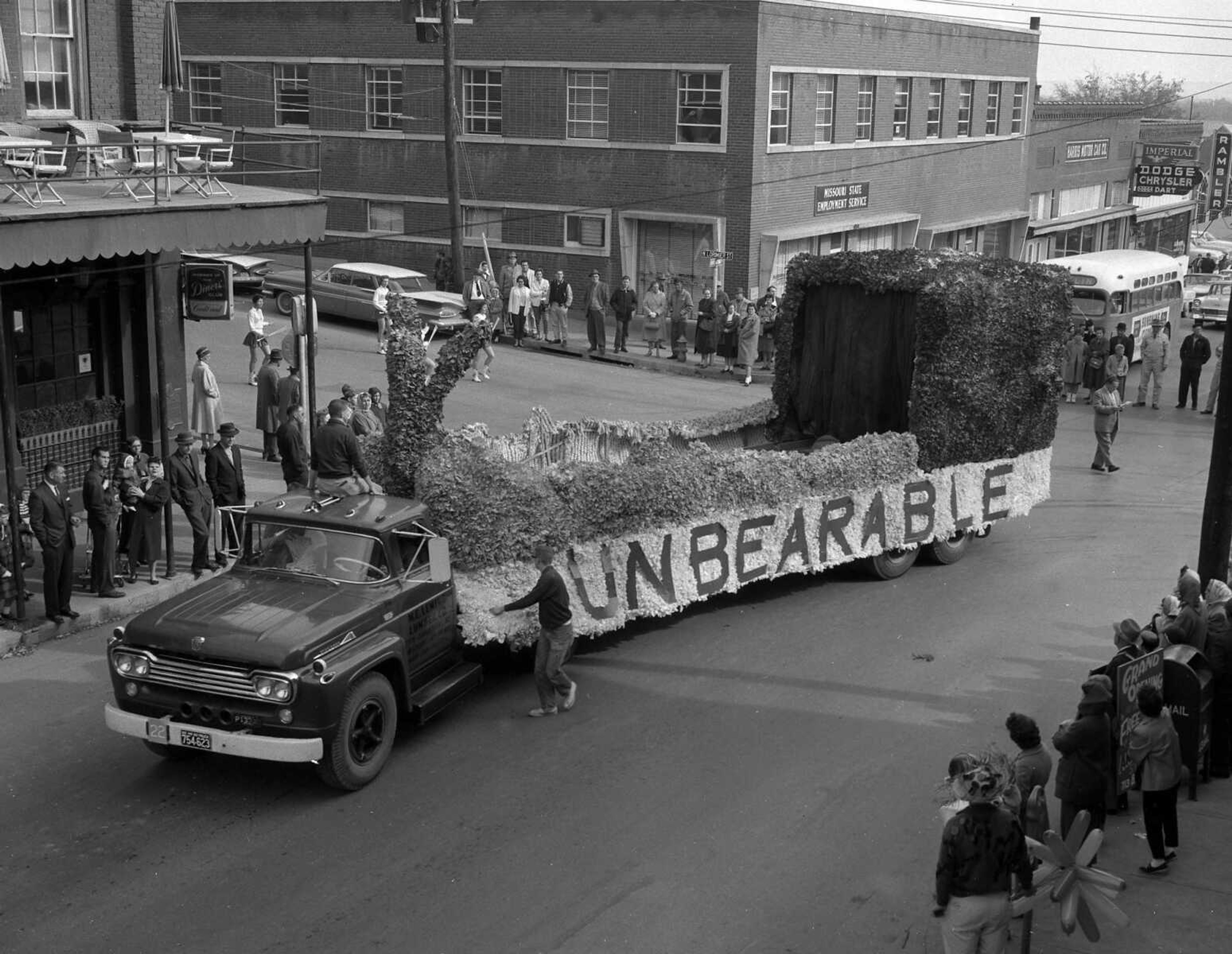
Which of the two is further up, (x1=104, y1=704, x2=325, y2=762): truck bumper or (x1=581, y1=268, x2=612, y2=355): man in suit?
(x1=581, y1=268, x2=612, y2=355): man in suit

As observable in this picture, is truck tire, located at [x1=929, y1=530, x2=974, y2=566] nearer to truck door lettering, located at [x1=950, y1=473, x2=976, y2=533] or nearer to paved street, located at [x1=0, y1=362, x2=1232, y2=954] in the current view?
truck door lettering, located at [x1=950, y1=473, x2=976, y2=533]

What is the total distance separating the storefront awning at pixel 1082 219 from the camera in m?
52.1

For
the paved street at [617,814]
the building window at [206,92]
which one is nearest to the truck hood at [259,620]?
the paved street at [617,814]

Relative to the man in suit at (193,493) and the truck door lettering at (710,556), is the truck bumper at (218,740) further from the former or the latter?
the man in suit at (193,493)

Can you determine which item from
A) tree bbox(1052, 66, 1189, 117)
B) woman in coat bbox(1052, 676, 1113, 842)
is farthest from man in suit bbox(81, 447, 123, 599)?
tree bbox(1052, 66, 1189, 117)

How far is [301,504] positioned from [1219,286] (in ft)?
129

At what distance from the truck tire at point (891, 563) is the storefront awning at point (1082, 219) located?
38.4 metres

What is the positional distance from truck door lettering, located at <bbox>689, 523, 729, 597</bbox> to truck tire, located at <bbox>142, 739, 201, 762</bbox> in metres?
5.15

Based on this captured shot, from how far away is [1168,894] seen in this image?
8.87m

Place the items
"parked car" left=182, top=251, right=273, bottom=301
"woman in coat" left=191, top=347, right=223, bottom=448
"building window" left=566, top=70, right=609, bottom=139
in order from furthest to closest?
1. "building window" left=566, top=70, right=609, bottom=139
2. "parked car" left=182, top=251, right=273, bottom=301
3. "woman in coat" left=191, top=347, right=223, bottom=448

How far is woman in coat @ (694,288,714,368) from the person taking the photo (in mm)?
30469

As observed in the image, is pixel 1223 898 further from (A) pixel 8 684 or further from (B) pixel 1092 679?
(A) pixel 8 684

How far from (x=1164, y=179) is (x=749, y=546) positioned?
1675 inches

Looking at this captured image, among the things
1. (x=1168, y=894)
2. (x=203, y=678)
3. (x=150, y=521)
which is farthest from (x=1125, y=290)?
(x=203, y=678)
